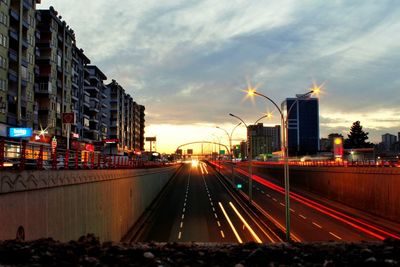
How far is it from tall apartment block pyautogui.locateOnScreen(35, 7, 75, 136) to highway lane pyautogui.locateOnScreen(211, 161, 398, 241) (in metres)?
37.5

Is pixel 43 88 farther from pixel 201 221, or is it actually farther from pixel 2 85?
pixel 201 221

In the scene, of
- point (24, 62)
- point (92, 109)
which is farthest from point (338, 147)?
point (92, 109)

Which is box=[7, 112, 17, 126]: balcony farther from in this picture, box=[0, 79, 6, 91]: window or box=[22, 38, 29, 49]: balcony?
box=[22, 38, 29, 49]: balcony

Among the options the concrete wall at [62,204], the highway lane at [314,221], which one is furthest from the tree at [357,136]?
the concrete wall at [62,204]

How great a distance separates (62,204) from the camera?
2097cm

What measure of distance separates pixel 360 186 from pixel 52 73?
55.3 metres

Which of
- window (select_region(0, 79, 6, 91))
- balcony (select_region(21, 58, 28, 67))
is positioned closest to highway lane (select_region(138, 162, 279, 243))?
window (select_region(0, 79, 6, 91))

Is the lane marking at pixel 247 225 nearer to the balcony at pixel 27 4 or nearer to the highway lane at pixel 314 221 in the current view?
the highway lane at pixel 314 221

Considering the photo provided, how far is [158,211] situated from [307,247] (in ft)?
175

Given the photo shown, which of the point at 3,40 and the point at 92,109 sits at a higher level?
the point at 3,40

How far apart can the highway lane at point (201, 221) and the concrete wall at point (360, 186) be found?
1412 cm

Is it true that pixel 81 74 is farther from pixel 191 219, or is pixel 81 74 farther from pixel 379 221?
pixel 379 221

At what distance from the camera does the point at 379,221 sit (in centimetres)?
5503

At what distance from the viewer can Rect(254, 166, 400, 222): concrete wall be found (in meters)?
54.0
